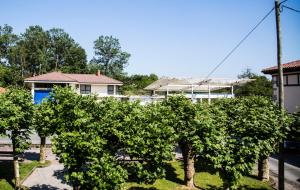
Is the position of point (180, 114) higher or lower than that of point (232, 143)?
higher

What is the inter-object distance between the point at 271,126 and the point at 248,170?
8.72 ft

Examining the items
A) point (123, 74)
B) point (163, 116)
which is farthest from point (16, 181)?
point (123, 74)

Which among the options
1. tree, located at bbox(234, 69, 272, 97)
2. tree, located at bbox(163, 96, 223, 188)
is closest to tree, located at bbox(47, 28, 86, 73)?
tree, located at bbox(234, 69, 272, 97)

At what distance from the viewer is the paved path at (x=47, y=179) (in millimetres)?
17266

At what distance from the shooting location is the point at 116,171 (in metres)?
12.5

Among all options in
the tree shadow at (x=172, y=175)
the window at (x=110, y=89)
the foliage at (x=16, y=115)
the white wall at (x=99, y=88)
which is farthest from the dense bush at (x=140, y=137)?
the window at (x=110, y=89)

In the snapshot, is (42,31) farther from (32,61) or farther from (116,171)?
(116,171)

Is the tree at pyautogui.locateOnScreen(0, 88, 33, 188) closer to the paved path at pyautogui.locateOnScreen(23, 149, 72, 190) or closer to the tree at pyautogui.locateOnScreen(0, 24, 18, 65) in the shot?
the paved path at pyautogui.locateOnScreen(23, 149, 72, 190)

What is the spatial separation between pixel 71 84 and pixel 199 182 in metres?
33.3

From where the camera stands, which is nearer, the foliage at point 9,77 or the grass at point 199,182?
the grass at point 199,182

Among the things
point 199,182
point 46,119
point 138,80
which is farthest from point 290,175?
point 138,80

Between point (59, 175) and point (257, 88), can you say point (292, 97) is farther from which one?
point (257, 88)

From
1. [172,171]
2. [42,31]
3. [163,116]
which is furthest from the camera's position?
[42,31]

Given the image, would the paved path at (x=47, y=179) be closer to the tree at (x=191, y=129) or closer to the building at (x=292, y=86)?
the tree at (x=191, y=129)
